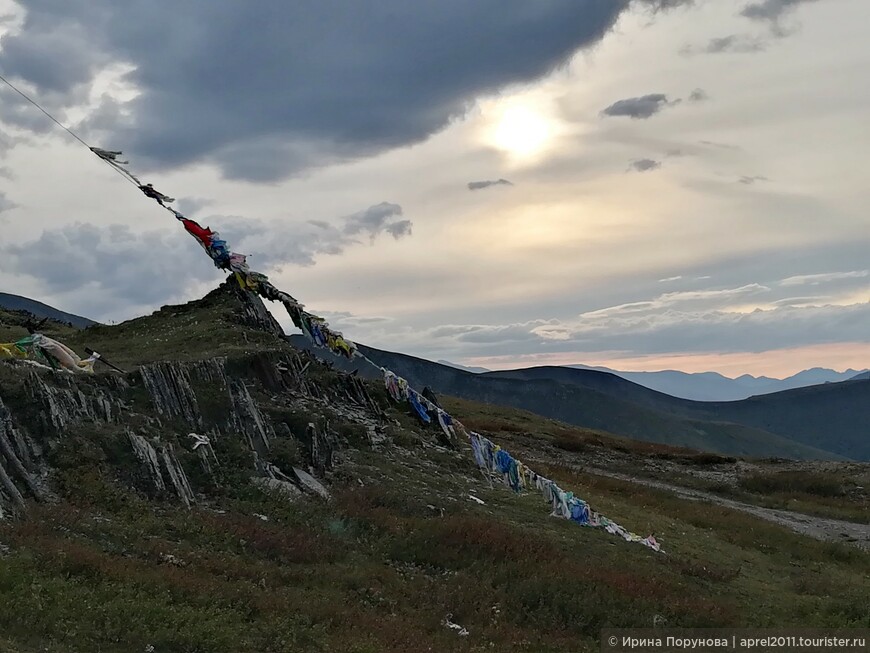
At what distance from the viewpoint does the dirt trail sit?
36.4 m

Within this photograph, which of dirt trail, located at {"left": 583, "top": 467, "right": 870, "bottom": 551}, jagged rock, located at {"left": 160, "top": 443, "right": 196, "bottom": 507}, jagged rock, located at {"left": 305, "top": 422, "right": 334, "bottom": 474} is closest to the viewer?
jagged rock, located at {"left": 160, "top": 443, "right": 196, "bottom": 507}

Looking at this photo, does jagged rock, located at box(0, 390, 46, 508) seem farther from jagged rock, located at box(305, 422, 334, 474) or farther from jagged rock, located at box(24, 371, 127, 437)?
jagged rock, located at box(305, 422, 334, 474)

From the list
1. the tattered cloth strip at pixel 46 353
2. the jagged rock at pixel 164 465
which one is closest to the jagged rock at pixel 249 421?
the jagged rock at pixel 164 465

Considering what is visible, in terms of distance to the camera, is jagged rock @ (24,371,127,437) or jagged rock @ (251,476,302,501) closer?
jagged rock @ (24,371,127,437)

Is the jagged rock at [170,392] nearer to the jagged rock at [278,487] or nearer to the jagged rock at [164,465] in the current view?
the jagged rock at [164,465]

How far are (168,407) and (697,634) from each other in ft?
57.7

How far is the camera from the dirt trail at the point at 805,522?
36.4 metres

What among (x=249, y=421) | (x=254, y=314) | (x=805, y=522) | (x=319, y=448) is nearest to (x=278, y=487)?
(x=249, y=421)

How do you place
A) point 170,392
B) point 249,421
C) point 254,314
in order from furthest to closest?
point 254,314
point 249,421
point 170,392

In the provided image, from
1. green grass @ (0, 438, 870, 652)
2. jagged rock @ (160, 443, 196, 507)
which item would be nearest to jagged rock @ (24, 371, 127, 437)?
jagged rock @ (160, 443, 196, 507)

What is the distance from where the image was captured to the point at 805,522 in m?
40.3

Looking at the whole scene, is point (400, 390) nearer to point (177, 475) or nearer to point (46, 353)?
point (177, 475)

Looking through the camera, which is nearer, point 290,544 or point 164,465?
point 290,544

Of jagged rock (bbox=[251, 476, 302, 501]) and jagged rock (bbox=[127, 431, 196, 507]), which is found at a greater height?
jagged rock (bbox=[127, 431, 196, 507])
